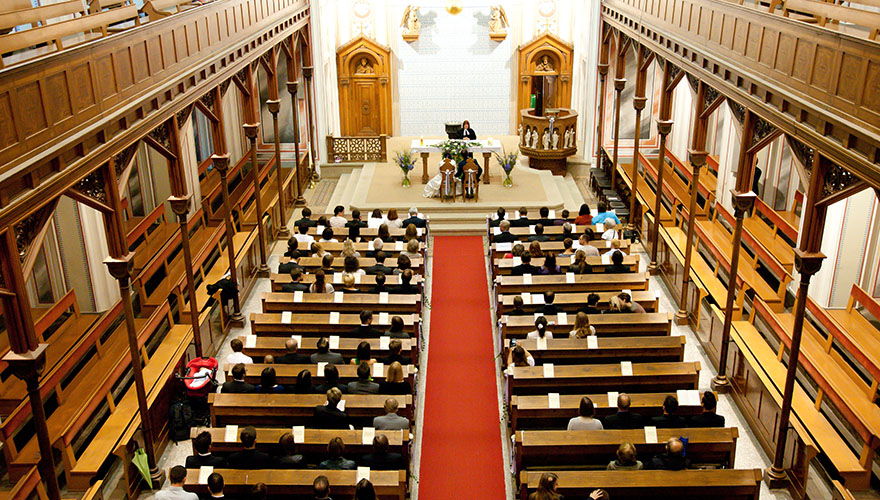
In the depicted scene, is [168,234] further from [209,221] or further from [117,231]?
[117,231]

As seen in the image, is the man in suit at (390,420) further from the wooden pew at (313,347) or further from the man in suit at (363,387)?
the wooden pew at (313,347)

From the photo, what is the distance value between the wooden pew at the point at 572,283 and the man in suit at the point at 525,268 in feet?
0.66

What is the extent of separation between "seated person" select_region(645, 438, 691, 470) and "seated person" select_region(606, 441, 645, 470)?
145 millimetres

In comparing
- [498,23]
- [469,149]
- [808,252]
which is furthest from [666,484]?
[498,23]

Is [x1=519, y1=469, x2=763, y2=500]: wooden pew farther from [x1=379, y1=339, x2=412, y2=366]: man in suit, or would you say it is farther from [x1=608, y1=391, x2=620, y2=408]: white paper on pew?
[x1=379, y1=339, x2=412, y2=366]: man in suit

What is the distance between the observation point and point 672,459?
738cm

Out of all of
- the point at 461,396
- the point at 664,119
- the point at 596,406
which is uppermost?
the point at 664,119

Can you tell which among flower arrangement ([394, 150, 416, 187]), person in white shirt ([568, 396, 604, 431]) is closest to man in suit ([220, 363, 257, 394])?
person in white shirt ([568, 396, 604, 431])

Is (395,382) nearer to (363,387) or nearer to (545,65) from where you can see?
(363,387)

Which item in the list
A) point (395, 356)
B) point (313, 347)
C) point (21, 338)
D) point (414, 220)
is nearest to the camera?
point (21, 338)

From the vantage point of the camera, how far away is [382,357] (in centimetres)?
1012

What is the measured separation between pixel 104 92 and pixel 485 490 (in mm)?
5858

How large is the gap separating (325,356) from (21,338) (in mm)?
3705

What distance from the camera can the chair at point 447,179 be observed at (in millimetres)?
17359
